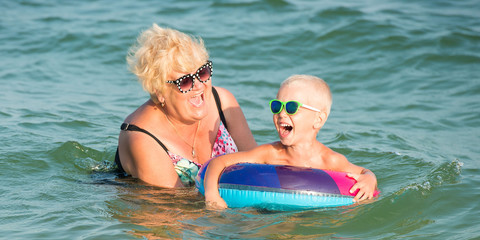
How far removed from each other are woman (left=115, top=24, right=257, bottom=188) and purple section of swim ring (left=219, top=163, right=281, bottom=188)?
863 mm

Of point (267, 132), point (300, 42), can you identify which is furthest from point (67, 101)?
point (300, 42)

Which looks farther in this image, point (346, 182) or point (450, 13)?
point (450, 13)

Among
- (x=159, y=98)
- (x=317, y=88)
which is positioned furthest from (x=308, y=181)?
(x=159, y=98)

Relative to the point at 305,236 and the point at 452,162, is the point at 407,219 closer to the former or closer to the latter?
the point at 305,236

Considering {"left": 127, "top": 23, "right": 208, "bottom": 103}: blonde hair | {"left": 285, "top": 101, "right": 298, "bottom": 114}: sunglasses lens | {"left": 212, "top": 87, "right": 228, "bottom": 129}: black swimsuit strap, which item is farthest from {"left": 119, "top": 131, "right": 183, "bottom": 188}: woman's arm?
{"left": 285, "top": 101, "right": 298, "bottom": 114}: sunglasses lens

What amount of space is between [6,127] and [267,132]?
3.59m

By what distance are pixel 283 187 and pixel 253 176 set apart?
275mm

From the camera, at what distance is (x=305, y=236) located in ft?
16.3

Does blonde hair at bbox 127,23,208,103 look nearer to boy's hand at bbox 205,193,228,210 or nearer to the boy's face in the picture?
the boy's face

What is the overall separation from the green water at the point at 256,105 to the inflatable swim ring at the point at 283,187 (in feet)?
0.51

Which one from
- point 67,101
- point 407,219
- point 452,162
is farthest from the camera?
point 67,101

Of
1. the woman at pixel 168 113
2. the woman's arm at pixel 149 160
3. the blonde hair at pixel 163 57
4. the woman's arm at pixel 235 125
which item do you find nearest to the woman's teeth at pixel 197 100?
the woman at pixel 168 113

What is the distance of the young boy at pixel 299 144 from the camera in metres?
5.04

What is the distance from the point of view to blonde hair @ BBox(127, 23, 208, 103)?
18.3 feet
